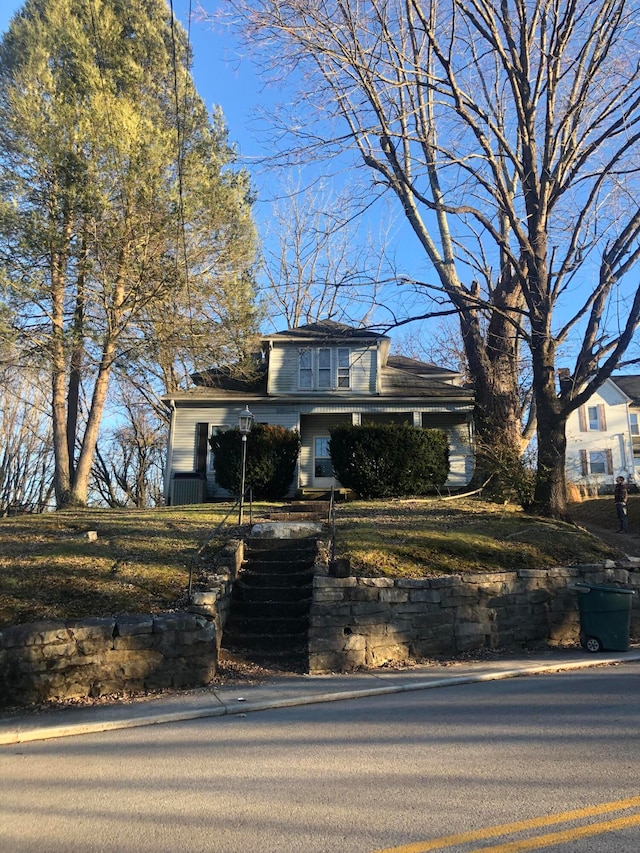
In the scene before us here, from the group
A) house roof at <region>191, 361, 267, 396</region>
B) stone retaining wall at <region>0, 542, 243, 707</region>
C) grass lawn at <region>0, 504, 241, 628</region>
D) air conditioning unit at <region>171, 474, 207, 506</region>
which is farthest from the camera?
house roof at <region>191, 361, 267, 396</region>

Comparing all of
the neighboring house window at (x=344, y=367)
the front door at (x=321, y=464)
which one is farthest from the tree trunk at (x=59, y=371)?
the neighboring house window at (x=344, y=367)

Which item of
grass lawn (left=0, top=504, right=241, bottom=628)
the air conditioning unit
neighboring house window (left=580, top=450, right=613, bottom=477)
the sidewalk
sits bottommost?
the sidewalk

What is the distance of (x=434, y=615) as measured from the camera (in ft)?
28.6

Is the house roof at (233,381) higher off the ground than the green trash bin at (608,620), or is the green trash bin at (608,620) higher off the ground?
the house roof at (233,381)

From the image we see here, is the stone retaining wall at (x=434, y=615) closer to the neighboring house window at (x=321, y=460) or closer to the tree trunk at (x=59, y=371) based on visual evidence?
the tree trunk at (x=59, y=371)

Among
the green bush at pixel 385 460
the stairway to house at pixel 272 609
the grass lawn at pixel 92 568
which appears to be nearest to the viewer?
the grass lawn at pixel 92 568

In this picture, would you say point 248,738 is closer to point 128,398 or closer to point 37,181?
point 37,181

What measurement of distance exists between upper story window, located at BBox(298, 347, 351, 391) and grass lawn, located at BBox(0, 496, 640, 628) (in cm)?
867

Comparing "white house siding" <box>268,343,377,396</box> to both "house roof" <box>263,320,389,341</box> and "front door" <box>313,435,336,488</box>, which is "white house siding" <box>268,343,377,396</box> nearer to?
"house roof" <box>263,320,389,341</box>

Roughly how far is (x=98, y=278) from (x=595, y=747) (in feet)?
57.0

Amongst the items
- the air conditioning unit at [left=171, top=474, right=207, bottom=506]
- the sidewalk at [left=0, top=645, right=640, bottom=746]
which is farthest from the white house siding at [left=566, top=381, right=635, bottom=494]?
the sidewalk at [left=0, top=645, right=640, bottom=746]

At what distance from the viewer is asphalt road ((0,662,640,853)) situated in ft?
11.6

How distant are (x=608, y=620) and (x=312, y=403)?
14419 millimetres

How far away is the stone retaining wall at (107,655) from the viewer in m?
6.57
